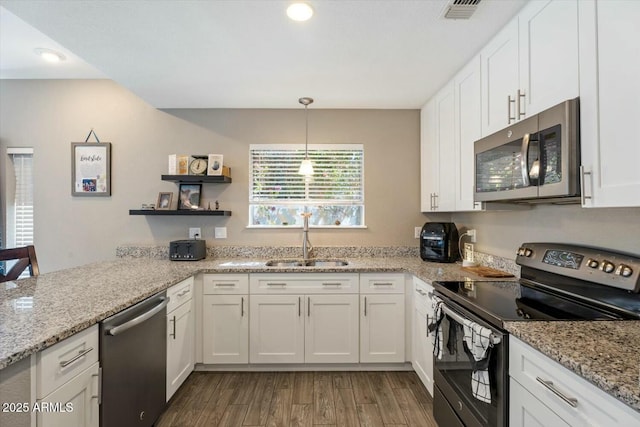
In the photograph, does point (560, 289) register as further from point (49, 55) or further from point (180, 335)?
point (49, 55)

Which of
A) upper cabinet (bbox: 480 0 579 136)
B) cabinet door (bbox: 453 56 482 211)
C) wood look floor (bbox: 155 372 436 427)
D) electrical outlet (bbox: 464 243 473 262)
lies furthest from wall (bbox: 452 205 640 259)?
wood look floor (bbox: 155 372 436 427)

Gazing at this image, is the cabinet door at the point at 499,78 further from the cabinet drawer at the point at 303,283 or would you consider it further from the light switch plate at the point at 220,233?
the light switch plate at the point at 220,233

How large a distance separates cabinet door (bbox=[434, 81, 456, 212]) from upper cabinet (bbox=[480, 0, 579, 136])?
1.51 ft

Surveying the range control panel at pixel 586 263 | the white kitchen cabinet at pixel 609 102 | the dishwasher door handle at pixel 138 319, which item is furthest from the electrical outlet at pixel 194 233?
the white kitchen cabinet at pixel 609 102

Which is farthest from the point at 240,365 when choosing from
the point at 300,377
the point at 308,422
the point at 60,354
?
the point at 60,354

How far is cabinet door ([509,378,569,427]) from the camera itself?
3.14 ft

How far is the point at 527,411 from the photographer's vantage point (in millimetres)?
1055

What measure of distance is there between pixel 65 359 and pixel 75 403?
0.20m

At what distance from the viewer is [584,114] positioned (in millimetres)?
1169

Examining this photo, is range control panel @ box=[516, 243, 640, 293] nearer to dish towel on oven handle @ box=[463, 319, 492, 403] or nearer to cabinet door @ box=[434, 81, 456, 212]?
dish towel on oven handle @ box=[463, 319, 492, 403]

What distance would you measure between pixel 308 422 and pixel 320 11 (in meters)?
2.48

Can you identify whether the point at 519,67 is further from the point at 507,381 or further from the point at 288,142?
the point at 288,142

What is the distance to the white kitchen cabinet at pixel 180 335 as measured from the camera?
2.00 metres

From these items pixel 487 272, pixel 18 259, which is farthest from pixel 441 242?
pixel 18 259
